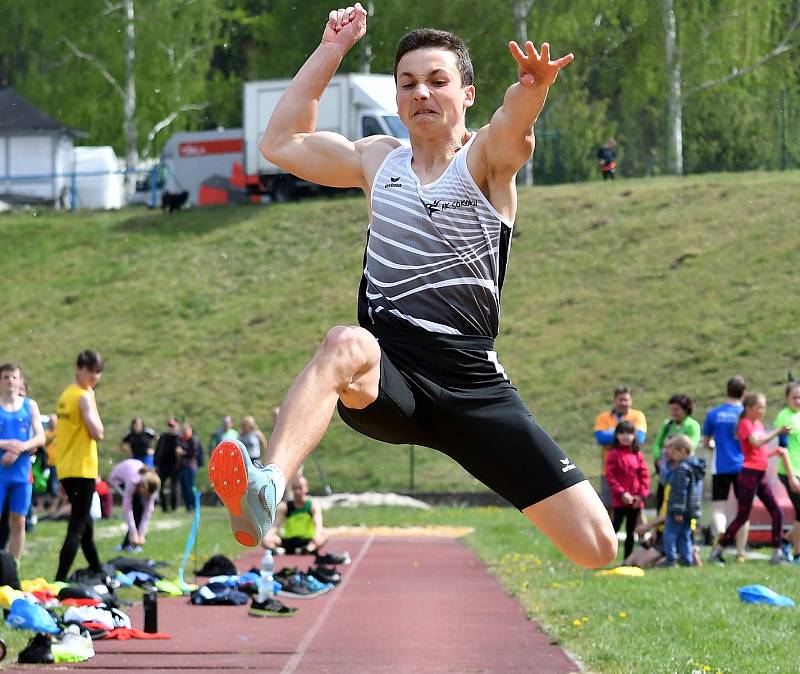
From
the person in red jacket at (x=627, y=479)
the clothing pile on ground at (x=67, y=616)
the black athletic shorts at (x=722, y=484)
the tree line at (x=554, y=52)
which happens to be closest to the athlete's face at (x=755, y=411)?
the black athletic shorts at (x=722, y=484)

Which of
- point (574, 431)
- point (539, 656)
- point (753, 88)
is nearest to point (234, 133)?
point (753, 88)

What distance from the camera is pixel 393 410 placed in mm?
5684

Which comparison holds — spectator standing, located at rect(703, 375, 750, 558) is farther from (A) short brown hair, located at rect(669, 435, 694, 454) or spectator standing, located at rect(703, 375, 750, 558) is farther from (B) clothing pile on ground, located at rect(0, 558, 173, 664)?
(B) clothing pile on ground, located at rect(0, 558, 173, 664)

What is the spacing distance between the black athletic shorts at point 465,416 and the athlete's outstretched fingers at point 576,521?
0.18 feet

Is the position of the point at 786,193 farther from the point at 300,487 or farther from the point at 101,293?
the point at 300,487

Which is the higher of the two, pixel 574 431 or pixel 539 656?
pixel 539 656

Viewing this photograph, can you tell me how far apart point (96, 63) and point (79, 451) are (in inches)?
1674

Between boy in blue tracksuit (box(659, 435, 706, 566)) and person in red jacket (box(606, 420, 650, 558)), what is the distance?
1.66 ft

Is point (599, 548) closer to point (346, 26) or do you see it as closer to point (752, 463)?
point (346, 26)

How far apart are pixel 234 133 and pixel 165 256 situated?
6563 mm

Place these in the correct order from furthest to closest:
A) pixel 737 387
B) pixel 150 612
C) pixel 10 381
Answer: pixel 737 387 < pixel 10 381 < pixel 150 612

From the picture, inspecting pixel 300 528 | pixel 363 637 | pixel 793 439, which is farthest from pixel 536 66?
pixel 300 528

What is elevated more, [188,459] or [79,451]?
[79,451]

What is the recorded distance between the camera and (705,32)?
47500 millimetres
